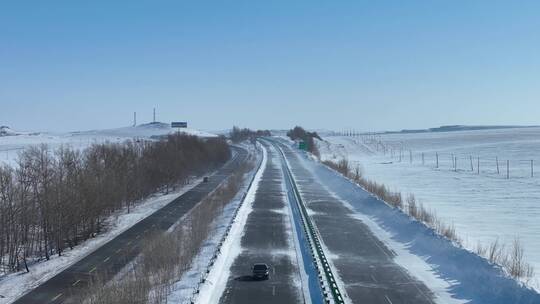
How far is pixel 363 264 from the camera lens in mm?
22328

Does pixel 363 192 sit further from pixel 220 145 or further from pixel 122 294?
pixel 220 145

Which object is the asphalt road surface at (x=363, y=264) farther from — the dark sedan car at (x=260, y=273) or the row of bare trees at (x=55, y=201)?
the row of bare trees at (x=55, y=201)

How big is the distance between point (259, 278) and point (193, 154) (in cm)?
7567

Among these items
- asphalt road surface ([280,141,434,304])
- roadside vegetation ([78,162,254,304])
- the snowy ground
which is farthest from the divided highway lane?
asphalt road surface ([280,141,434,304])

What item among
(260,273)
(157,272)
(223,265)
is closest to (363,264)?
(260,273)

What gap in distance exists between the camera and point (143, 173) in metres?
66.1

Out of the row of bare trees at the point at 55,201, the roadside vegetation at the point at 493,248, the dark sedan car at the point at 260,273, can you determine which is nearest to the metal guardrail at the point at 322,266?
the dark sedan car at the point at 260,273

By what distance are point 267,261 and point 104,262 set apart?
1096cm

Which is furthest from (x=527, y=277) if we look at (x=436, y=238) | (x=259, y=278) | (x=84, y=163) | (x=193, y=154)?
(x=193, y=154)

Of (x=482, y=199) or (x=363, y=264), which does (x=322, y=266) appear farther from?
(x=482, y=199)

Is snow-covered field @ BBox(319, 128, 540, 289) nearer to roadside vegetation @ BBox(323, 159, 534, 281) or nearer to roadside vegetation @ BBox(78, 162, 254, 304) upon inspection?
roadside vegetation @ BBox(323, 159, 534, 281)

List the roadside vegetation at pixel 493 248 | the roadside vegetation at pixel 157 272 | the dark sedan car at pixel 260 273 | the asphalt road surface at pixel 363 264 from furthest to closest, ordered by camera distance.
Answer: the dark sedan car at pixel 260 273 < the roadside vegetation at pixel 493 248 < the asphalt road surface at pixel 363 264 < the roadside vegetation at pixel 157 272

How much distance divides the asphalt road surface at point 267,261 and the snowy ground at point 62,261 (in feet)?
29.0

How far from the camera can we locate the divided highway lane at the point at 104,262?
2400 centimetres
